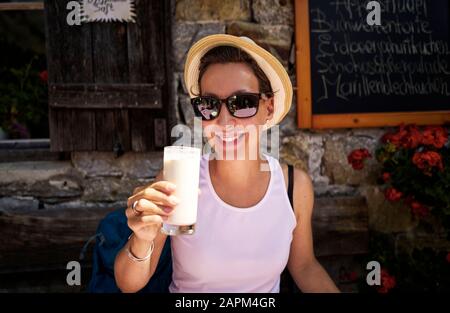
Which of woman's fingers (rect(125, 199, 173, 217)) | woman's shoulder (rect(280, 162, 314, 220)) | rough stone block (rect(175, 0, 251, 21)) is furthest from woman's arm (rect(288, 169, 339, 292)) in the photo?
rough stone block (rect(175, 0, 251, 21))

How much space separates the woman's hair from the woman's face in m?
0.02

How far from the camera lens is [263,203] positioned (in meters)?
1.93

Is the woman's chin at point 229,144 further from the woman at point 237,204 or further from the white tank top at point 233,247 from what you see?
the white tank top at point 233,247

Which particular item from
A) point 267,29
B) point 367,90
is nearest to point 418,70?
point 367,90

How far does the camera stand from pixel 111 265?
1.96 metres

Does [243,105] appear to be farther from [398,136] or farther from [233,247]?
[398,136]

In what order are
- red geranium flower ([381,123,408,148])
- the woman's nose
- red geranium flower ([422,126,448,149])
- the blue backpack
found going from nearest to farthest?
the woman's nose → the blue backpack → red geranium flower ([422,126,448,149]) → red geranium flower ([381,123,408,148])

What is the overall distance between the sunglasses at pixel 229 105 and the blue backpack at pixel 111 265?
19.9 inches

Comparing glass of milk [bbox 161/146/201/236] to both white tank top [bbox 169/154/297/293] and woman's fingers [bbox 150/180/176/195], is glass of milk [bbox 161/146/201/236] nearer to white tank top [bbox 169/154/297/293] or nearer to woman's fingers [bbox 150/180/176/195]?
woman's fingers [bbox 150/180/176/195]

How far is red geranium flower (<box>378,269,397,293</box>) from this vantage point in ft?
9.96

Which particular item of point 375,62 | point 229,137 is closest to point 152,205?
point 229,137

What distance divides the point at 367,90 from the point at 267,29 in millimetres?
740

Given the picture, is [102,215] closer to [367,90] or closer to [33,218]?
[33,218]

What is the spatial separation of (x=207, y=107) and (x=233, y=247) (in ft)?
1.66
